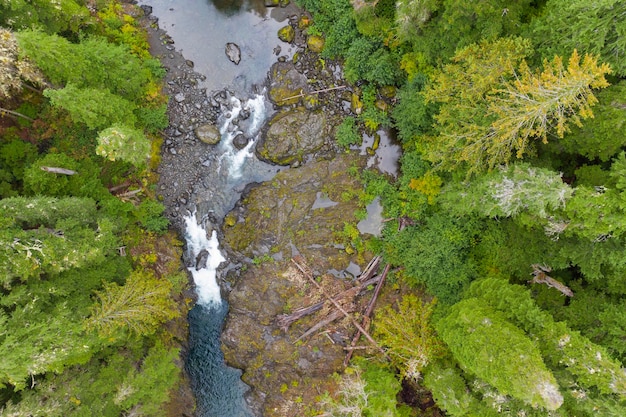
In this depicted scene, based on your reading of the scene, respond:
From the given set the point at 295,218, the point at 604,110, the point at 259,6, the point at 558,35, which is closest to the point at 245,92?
the point at 259,6

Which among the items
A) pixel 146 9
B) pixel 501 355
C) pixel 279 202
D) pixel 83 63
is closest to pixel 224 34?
pixel 146 9

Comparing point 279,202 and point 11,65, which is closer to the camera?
point 11,65

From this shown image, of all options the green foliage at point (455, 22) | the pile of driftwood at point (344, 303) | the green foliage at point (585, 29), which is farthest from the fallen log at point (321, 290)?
the green foliage at point (585, 29)

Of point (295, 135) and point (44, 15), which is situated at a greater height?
point (44, 15)

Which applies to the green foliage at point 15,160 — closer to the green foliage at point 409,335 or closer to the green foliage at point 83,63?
the green foliage at point 83,63

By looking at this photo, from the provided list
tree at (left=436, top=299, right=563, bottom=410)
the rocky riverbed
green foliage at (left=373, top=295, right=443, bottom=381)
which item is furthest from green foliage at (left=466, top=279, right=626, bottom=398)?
the rocky riverbed

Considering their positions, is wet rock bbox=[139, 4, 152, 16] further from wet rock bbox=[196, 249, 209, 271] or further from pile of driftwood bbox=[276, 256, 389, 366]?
pile of driftwood bbox=[276, 256, 389, 366]

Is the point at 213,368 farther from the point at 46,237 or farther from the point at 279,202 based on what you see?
the point at 46,237
